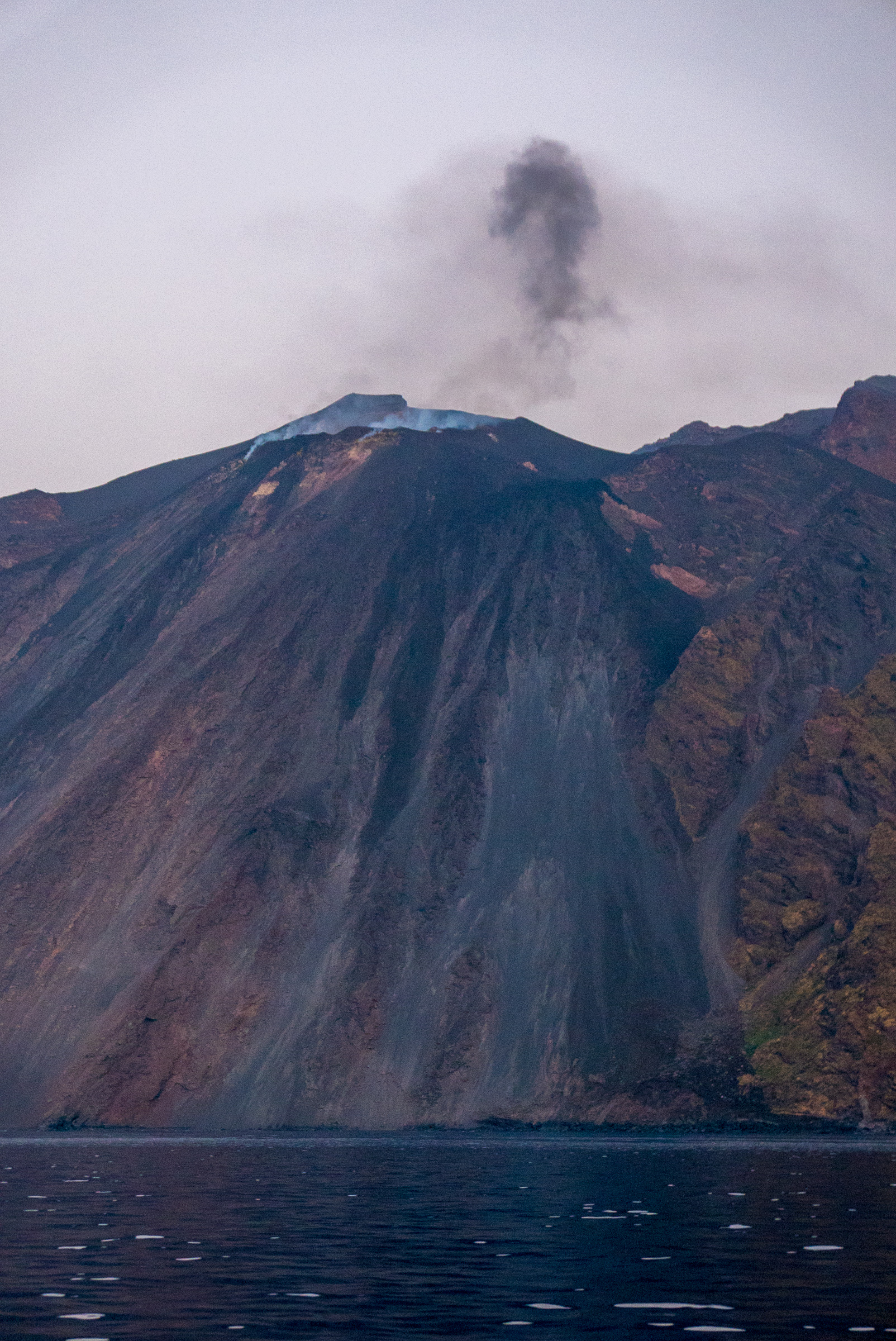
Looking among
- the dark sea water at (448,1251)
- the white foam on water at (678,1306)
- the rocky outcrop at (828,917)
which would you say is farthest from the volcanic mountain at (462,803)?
the white foam on water at (678,1306)

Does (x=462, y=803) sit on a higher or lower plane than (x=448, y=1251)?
higher

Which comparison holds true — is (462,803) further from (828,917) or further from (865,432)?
(865,432)

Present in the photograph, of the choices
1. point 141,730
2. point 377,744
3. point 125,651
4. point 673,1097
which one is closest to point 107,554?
point 125,651

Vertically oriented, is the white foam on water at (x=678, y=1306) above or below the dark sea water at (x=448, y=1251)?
below

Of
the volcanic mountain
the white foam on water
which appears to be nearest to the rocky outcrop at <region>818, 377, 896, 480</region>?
the volcanic mountain

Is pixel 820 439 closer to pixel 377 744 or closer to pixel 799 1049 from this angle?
pixel 377 744

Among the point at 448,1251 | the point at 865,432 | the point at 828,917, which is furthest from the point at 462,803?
the point at 448,1251

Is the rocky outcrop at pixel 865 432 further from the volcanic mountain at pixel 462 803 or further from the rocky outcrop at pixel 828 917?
the rocky outcrop at pixel 828 917
